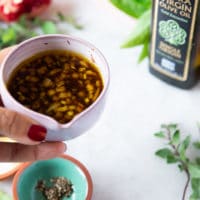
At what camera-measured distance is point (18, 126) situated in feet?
2.16

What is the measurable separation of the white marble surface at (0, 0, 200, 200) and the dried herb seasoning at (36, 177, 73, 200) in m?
0.05

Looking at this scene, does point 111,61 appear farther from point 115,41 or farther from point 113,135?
point 113,135

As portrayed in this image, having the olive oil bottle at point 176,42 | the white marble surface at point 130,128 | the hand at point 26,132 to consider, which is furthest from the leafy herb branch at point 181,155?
the hand at point 26,132

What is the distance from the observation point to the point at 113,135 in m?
0.95

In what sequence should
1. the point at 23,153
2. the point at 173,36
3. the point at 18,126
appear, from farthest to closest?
the point at 173,36
the point at 23,153
the point at 18,126

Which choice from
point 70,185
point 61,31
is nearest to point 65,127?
point 70,185

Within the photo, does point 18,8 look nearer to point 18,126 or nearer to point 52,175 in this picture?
point 52,175

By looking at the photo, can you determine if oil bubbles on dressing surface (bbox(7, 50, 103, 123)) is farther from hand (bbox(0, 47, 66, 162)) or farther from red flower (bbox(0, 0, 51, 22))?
red flower (bbox(0, 0, 51, 22))

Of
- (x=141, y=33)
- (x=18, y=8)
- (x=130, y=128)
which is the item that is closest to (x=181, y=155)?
(x=130, y=128)

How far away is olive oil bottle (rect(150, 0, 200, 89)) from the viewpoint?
90cm

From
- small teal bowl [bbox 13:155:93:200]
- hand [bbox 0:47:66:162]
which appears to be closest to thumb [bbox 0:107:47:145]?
A: hand [bbox 0:47:66:162]

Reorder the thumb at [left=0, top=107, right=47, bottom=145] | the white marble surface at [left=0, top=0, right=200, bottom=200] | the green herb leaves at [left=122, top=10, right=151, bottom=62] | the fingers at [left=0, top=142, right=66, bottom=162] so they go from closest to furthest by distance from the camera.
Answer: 1. the thumb at [left=0, top=107, right=47, bottom=145]
2. the fingers at [left=0, top=142, right=66, bottom=162]
3. the white marble surface at [left=0, top=0, right=200, bottom=200]
4. the green herb leaves at [left=122, top=10, right=151, bottom=62]

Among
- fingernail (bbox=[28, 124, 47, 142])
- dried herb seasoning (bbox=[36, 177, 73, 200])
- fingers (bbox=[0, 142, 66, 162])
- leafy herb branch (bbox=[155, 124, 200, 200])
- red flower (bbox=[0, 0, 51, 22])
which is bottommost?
dried herb seasoning (bbox=[36, 177, 73, 200])

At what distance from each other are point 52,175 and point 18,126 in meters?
0.24
